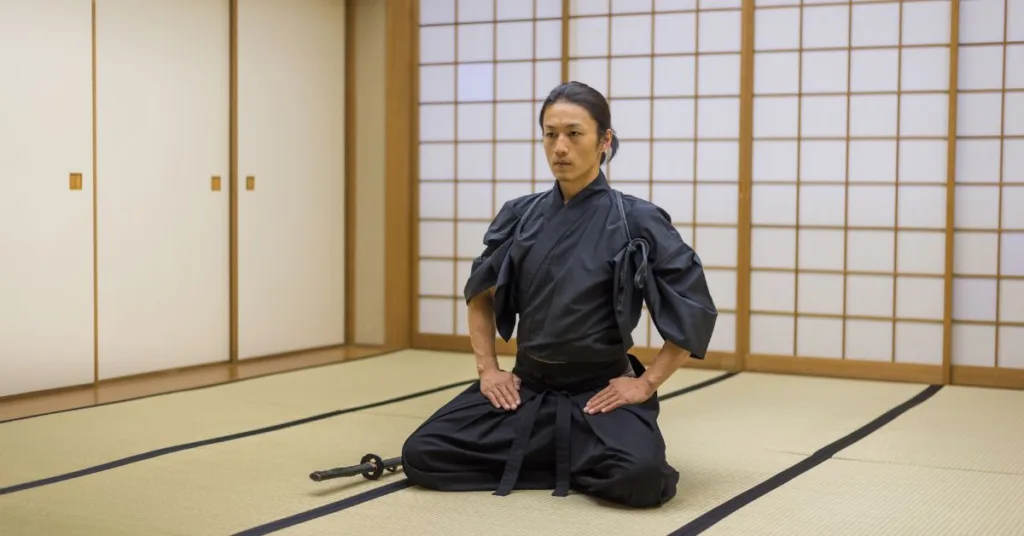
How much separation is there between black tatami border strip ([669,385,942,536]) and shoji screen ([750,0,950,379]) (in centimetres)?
72

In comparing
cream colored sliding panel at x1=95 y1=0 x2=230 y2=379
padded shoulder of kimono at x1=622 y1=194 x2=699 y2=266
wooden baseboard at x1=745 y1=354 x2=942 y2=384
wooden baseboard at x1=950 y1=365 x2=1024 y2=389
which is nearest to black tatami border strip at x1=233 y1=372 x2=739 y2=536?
padded shoulder of kimono at x1=622 y1=194 x2=699 y2=266

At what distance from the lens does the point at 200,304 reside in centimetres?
567

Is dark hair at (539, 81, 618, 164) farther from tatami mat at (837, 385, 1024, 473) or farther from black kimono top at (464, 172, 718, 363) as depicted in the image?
tatami mat at (837, 385, 1024, 473)

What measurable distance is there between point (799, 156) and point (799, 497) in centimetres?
282

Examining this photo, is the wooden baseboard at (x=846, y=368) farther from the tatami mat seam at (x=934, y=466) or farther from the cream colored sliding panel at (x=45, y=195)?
the cream colored sliding panel at (x=45, y=195)

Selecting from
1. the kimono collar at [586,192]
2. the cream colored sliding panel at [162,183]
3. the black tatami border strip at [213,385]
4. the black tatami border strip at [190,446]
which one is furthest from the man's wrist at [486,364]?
the cream colored sliding panel at [162,183]

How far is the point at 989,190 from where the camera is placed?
5.35m

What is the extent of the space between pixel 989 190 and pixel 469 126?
2.56 m

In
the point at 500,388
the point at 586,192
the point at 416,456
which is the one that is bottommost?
the point at 416,456

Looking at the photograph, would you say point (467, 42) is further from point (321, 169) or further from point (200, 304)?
point (200, 304)

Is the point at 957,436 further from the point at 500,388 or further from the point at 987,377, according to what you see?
the point at 500,388

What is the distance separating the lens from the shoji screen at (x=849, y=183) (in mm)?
5453

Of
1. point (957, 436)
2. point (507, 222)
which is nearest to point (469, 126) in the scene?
point (507, 222)

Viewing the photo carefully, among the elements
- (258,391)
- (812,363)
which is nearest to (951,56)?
(812,363)
